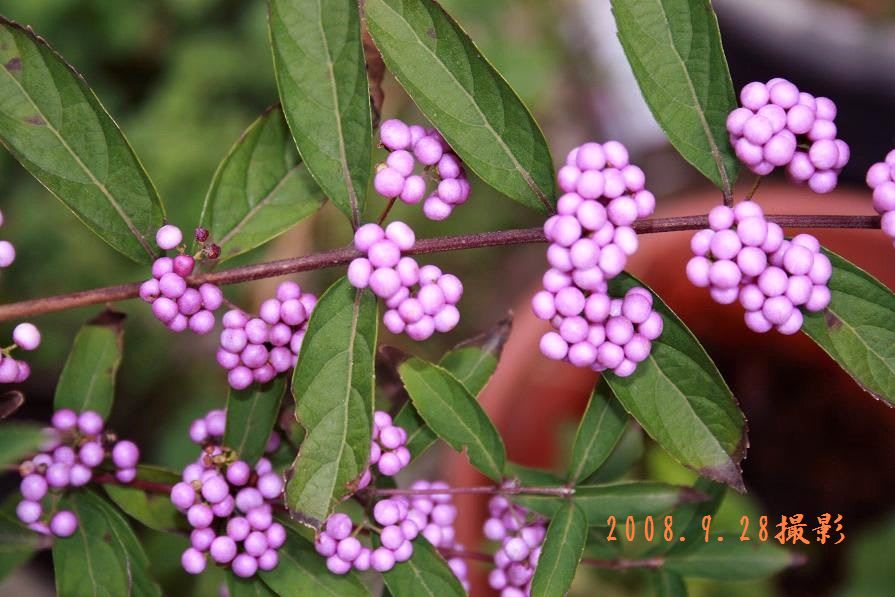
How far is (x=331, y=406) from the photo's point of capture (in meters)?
0.90

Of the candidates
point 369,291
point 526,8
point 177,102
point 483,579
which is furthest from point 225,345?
point 526,8

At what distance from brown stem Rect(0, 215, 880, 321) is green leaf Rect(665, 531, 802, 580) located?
1.76ft

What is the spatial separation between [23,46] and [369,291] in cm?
45

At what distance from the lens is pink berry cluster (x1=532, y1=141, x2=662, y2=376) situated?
0.87 meters

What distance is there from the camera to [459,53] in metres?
0.92

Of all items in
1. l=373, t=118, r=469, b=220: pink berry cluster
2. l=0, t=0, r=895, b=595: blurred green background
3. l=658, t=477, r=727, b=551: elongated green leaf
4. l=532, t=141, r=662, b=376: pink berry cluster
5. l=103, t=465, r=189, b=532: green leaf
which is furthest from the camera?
l=0, t=0, r=895, b=595: blurred green background

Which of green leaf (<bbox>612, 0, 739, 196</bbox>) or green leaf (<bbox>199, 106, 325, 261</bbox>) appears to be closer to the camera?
green leaf (<bbox>612, 0, 739, 196</bbox>)

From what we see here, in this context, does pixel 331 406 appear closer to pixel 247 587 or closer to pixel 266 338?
pixel 266 338

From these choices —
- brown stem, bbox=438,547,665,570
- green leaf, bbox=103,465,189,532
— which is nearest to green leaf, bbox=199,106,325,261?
green leaf, bbox=103,465,189,532

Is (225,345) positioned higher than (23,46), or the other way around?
(23,46)

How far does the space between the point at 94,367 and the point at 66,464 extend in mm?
138

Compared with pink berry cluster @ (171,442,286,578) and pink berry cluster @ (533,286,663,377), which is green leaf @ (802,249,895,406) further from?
pink berry cluster @ (171,442,286,578)

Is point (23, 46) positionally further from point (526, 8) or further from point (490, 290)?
point (526, 8)

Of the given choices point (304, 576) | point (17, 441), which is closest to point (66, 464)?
point (304, 576)
